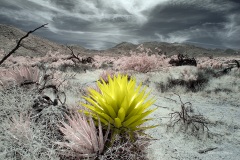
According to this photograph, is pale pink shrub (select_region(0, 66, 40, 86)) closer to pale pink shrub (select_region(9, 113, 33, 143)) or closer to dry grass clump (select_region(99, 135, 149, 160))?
pale pink shrub (select_region(9, 113, 33, 143))

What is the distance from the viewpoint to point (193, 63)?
52.0ft

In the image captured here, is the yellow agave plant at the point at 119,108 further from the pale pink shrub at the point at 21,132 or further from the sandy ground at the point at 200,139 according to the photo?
the sandy ground at the point at 200,139

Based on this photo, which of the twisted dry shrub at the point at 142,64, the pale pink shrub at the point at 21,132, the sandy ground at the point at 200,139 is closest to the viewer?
the pale pink shrub at the point at 21,132

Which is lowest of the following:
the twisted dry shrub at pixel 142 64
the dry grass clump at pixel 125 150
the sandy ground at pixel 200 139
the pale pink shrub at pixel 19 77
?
the sandy ground at pixel 200 139

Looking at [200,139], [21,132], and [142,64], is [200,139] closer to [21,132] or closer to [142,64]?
[21,132]

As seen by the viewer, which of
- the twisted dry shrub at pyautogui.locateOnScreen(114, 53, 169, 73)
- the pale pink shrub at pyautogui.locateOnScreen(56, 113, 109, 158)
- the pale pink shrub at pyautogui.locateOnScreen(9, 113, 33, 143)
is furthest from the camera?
the twisted dry shrub at pyautogui.locateOnScreen(114, 53, 169, 73)

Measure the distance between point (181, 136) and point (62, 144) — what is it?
2.96m

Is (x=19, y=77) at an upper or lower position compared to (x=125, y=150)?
upper

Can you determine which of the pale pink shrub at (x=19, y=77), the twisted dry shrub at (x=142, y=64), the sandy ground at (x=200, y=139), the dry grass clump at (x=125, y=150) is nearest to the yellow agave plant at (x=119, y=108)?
the dry grass clump at (x=125, y=150)

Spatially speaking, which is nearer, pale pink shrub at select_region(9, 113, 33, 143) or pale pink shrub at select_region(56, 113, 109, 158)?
pale pink shrub at select_region(56, 113, 109, 158)

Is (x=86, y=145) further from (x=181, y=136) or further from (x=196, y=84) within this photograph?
(x=196, y=84)

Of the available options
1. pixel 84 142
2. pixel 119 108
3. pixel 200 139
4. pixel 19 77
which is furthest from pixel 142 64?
pixel 84 142

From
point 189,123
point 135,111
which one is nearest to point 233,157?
point 189,123

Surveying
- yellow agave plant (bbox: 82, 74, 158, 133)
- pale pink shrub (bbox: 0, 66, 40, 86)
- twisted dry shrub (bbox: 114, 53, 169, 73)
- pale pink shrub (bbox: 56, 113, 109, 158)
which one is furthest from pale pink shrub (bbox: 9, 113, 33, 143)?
twisted dry shrub (bbox: 114, 53, 169, 73)
